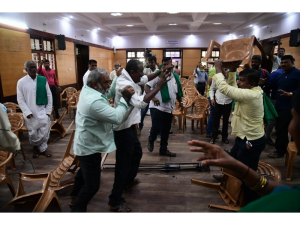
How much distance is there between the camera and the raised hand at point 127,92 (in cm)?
169

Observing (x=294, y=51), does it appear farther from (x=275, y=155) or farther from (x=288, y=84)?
(x=275, y=155)

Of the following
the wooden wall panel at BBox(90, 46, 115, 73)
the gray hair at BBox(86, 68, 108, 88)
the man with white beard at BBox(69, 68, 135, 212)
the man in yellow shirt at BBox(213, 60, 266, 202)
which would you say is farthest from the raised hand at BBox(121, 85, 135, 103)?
the wooden wall panel at BBox(90, 46, 115, 73)

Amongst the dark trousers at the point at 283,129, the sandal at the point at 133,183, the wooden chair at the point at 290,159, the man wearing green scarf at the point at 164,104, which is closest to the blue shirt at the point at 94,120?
the sandal at the point at 133,183

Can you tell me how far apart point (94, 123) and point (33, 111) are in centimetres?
229

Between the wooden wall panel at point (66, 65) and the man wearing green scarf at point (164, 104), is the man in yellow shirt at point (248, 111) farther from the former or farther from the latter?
the wooden wall panel at point (66, 65)

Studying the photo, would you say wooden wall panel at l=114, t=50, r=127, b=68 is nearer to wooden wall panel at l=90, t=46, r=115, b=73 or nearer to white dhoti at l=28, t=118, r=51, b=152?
wooden wall panel at l=90, t=46, r=115, b=73

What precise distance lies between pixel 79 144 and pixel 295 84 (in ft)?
11.1

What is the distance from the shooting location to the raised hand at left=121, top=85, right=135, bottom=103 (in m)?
1.69

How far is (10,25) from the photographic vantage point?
553cm

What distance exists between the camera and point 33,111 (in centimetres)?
339

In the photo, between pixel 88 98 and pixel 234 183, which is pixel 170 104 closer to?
pixel 234 183

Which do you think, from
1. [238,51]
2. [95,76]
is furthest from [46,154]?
[238,51]

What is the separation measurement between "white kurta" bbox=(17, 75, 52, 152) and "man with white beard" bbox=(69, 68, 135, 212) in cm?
212

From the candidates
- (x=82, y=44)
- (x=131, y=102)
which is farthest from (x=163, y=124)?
(x=82, y=44)
